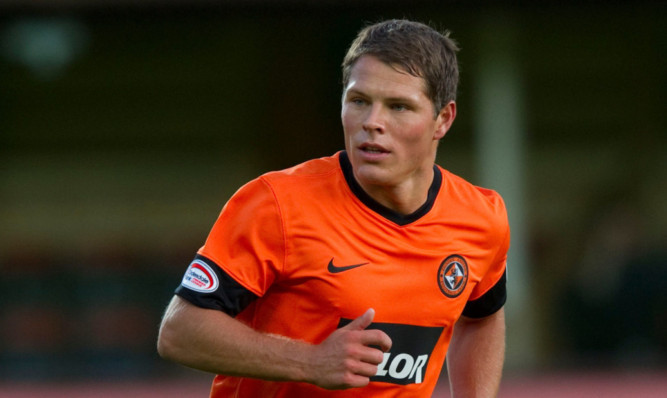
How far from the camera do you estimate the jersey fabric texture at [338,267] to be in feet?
12.4

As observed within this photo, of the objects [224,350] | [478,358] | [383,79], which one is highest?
[383,79]

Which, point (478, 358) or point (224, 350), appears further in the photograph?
point (478, 358)

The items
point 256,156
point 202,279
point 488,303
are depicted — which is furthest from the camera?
point 256,156

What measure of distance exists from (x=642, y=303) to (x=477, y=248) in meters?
9.18

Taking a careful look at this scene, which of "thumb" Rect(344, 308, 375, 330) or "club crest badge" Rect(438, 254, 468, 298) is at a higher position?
"club crest badge" Rect(438, 254, 468, 298)

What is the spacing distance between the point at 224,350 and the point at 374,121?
955 millimetres

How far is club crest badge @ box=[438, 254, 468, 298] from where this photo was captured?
413 cm

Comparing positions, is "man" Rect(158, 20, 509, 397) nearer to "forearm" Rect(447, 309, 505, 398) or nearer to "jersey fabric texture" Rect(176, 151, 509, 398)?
"jersey fabric texture" Rect(176, 151, 509, 398)

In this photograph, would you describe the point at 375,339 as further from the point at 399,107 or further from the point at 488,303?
the point at 488,303

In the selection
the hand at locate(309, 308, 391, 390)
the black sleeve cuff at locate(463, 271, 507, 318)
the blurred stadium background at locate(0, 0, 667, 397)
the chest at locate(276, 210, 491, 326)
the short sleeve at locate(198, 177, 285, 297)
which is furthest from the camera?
the blurred stadium background at locate(0, 0, 667, 397)

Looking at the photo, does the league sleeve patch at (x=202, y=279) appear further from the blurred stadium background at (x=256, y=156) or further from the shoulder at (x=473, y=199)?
the blurred stadium background at (x=256, y=156)

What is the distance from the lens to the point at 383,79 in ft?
12.9

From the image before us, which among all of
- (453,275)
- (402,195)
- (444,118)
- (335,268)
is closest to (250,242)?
(335,268)

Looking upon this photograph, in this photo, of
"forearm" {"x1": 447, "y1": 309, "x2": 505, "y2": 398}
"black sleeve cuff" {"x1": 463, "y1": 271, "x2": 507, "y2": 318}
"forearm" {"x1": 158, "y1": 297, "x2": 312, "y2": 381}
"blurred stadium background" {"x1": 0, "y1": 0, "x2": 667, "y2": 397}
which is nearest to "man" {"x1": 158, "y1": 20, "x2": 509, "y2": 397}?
"forearm" {"x1": 158, "y1": 297, "x2": 312, "y2": 381}
